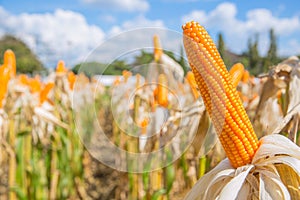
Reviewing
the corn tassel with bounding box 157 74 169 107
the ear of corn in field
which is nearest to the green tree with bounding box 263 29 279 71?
the corn tassel with bounding box 157 74 169 107

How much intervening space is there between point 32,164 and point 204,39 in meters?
2.71

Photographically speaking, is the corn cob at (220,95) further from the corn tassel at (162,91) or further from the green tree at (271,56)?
the corn tassel at (162,91)

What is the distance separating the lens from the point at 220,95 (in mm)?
987

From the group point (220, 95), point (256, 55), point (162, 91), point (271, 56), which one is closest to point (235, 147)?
point (220, 95)

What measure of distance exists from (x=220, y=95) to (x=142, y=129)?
83.1 inches

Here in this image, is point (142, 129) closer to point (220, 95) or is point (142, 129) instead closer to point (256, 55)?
point (220, 95)

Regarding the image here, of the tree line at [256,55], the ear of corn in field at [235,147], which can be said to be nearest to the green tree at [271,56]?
the tree line at [256,55]

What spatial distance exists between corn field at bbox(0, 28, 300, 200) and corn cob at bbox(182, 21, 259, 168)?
175 millimetres

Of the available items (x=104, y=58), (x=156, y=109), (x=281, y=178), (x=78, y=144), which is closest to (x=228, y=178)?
(x=281, y=178)

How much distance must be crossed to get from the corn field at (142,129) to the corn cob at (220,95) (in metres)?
0.17

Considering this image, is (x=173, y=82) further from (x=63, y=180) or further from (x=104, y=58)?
(x=63, y=180)

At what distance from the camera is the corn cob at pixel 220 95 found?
37.7 inches

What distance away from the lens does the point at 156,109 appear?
2.99 metres

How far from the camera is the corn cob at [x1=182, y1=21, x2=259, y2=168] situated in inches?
37.7
